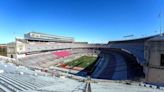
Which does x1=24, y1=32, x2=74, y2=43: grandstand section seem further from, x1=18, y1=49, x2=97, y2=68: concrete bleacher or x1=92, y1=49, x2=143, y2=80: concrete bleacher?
x1=92, y1=49, x2=143, y2=80: concrete bleacher

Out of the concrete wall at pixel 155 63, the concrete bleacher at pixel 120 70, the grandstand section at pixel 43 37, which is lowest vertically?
the concrete bleacher at pixel 120 70

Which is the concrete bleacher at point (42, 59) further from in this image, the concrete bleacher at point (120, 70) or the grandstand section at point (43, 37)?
the grandstand section at point (43, 37)

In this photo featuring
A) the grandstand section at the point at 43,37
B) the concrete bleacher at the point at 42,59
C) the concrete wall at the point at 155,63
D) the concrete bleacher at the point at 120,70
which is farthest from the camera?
the grandstand section at the point at 43,37

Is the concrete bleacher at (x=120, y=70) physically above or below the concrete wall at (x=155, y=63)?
below

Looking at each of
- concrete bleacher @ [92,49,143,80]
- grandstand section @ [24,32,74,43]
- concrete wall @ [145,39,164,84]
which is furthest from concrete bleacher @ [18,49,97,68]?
grandstand section @ [24,32,74,43]

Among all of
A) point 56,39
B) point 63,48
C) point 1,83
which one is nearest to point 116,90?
point 1,83

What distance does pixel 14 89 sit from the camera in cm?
1304

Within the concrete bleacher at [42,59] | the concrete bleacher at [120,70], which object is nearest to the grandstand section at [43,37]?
the concrete bleacher at [42,59]

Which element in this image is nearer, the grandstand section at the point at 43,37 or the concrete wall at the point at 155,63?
the concrete wall at the point at 155,63

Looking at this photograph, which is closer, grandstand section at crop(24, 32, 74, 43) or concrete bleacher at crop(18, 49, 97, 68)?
concrete bleacher at crop(18, 49, 97, 68)

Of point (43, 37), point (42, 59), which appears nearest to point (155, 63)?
point (42, 59)

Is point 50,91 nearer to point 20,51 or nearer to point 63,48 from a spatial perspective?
point 20,51

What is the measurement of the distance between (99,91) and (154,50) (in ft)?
39.5

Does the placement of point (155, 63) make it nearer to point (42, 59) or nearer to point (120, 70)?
point (120, 70)
